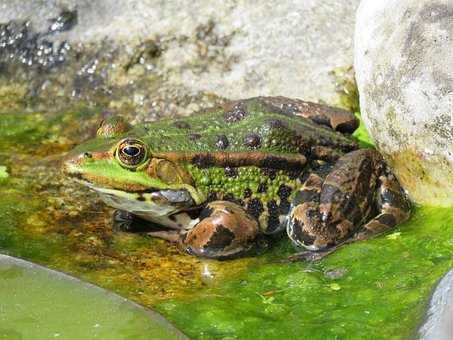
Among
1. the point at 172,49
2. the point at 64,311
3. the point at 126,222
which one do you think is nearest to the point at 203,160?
the point at 126,222

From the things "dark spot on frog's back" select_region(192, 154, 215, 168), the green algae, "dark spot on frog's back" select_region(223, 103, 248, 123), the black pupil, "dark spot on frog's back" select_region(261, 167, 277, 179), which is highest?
"dark spot on frog's back" select_region(223, 103, 248, 123)

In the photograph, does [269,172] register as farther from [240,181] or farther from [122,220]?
[122,220]

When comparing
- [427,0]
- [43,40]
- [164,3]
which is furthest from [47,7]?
[427,0]

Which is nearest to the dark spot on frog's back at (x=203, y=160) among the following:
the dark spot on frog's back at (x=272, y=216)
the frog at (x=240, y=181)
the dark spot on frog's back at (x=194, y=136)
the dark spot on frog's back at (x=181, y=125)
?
the frog at (x=240, y=181)

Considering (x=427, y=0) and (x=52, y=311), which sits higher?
(x=427, y=0)

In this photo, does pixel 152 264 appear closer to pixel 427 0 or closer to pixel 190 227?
pixel 190 227

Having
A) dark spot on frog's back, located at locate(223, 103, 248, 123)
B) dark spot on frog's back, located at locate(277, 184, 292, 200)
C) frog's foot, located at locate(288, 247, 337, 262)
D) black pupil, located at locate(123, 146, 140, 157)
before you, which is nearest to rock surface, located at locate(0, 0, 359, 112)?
dark spot on frog's back, located at locate(223, 103, 248, 123)

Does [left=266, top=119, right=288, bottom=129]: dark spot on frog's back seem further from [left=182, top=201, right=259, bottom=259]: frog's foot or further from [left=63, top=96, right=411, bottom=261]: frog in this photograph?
[left=182, top=201, right=259, bottom=259]: frog's foot
